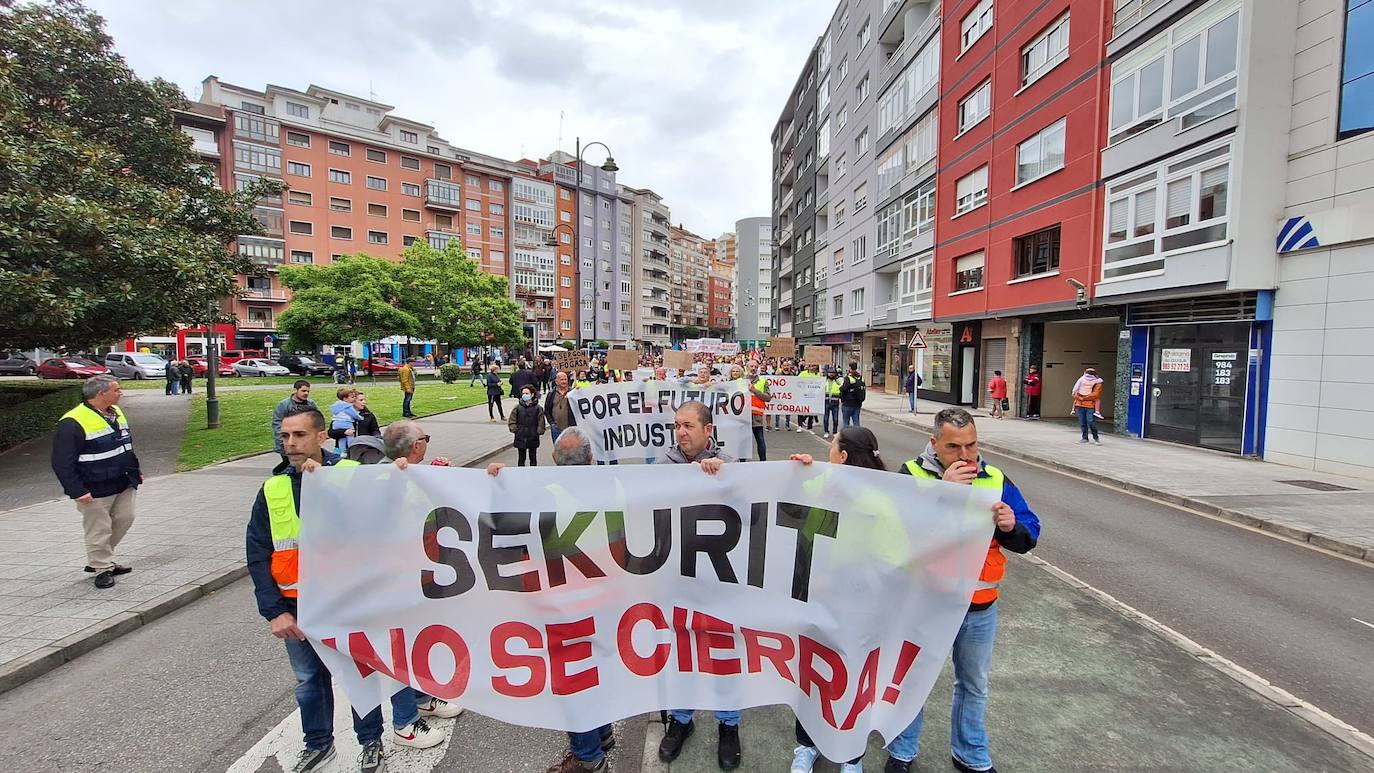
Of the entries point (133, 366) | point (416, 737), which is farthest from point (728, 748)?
point (133, 366)

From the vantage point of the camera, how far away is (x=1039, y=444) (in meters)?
15.2

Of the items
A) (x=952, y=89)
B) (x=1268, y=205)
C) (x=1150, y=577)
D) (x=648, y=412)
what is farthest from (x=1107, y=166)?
(x=648, y=412)

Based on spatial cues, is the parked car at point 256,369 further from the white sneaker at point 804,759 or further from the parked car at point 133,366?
the white sneaker at point 804,759

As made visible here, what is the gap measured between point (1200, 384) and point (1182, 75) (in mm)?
7391

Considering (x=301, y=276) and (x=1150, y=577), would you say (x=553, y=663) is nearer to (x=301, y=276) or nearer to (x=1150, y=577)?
(x=1150, y=577)

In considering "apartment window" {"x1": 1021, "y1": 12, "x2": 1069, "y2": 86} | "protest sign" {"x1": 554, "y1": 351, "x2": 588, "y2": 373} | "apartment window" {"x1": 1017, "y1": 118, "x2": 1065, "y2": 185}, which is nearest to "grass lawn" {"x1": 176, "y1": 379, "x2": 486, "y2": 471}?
"protest sign" {"x1": 554, "y1": 351, "x2": 588, "y2": 373}

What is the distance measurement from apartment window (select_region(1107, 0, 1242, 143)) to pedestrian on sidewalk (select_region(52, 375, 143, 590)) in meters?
19.6

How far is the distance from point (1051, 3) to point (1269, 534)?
18.5 m

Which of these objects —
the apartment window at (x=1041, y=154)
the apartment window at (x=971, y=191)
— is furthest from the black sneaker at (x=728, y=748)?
the apartment window at (x=971, y=191)

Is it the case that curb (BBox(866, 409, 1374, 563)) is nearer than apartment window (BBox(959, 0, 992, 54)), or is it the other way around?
curb (BBox(866, 409, 1374, 563))

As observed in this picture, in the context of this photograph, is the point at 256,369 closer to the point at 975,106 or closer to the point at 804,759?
the point at 975,106

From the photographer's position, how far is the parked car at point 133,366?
35312 mm

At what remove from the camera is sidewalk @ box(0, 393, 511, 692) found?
4602mm

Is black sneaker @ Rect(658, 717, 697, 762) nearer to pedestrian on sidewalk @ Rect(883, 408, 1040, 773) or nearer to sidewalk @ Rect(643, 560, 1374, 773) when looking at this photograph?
sidewalk @ Rect(643, 560, 1374, 773)
